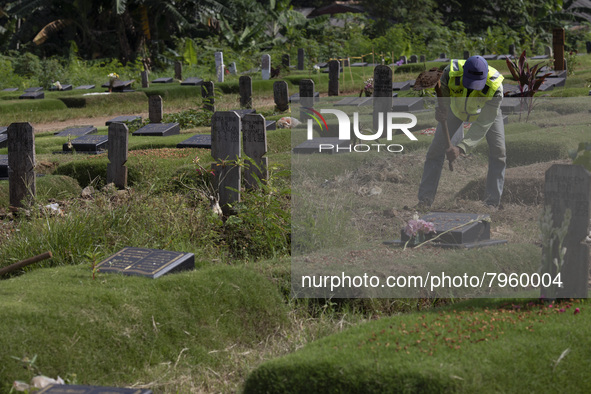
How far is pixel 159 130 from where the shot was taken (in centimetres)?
1308

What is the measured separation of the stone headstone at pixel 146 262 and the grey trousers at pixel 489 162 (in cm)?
183

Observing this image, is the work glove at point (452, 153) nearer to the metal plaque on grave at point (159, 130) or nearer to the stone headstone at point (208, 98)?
the metal plaque on grave at point (159, 130)

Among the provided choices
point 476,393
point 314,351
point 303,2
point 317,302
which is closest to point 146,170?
point 317,302

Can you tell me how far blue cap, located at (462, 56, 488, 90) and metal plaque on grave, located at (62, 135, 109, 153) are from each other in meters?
7.49

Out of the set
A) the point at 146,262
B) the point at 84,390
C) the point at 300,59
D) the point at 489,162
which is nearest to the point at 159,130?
the point at 146,262

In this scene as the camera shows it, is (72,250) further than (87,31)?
No

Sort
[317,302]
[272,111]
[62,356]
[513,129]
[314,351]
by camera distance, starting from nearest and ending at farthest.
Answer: [314,351], [62,356], [317,302], [513,129], [272,111]

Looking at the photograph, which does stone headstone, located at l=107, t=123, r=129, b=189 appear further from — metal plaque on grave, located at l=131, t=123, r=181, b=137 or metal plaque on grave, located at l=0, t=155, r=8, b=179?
metal plaque on grave, located at l=131, t=123, r=181, b=137

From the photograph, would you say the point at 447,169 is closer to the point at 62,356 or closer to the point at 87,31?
the point at 62,356

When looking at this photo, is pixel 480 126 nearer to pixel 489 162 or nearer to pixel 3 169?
pixel 489 162

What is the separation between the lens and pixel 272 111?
16.3 metres

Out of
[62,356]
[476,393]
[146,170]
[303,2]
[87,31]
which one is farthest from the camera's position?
[303,2]

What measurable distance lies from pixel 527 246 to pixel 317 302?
61.4 inches

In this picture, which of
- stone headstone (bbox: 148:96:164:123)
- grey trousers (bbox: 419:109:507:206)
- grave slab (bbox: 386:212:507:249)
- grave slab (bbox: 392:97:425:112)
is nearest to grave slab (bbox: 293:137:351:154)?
grey trousers (bbox: 419:109:507:206)
